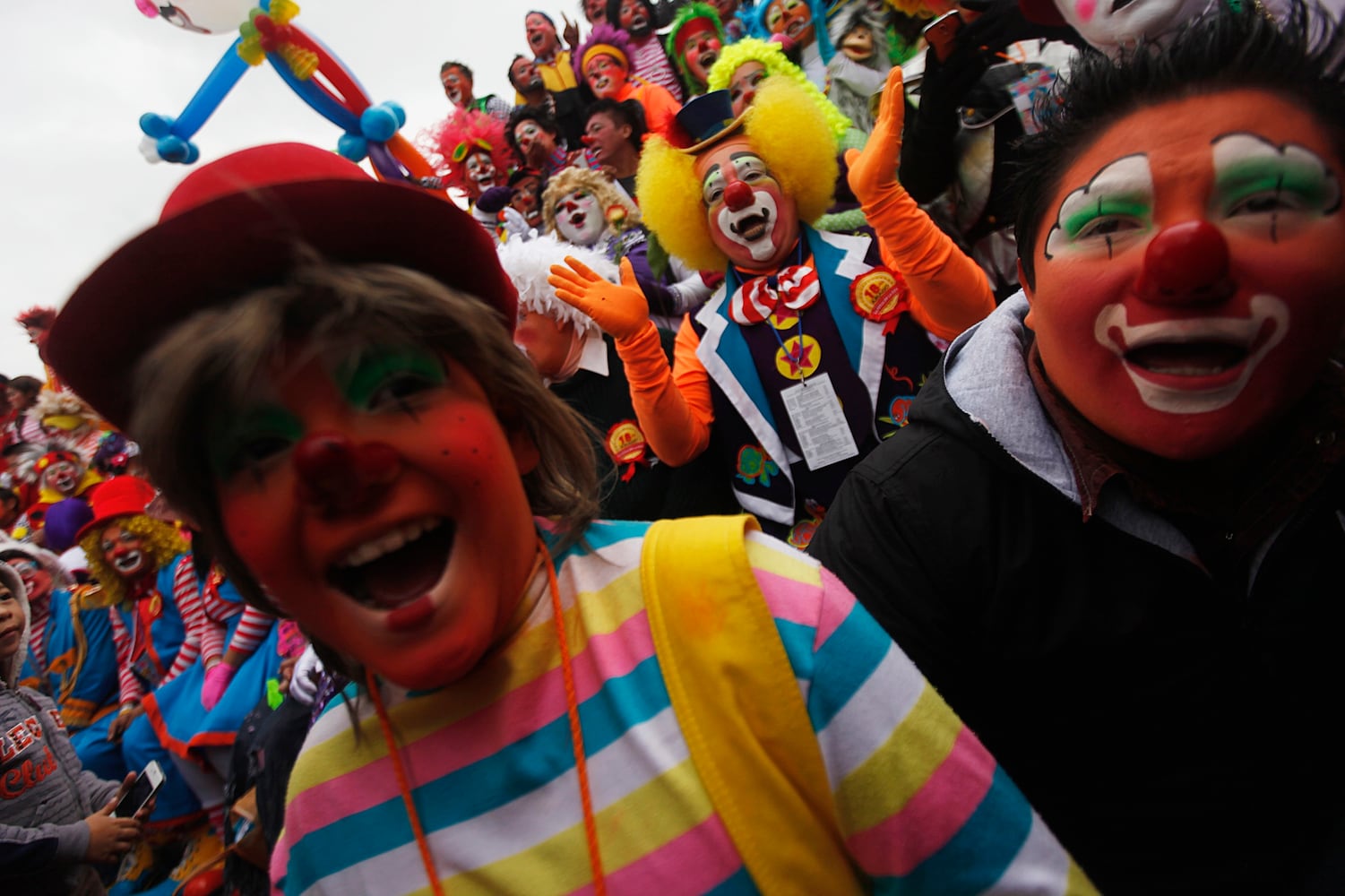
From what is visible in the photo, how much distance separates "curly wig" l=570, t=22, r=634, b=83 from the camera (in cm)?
575

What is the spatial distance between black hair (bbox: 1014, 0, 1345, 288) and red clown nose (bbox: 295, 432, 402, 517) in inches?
41.4

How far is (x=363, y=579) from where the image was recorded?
2.65ft

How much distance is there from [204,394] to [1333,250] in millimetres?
1377

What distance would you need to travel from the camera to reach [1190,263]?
0.85 m

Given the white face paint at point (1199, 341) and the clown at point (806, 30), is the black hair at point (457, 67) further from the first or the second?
the white face paint at point (1199, 341)

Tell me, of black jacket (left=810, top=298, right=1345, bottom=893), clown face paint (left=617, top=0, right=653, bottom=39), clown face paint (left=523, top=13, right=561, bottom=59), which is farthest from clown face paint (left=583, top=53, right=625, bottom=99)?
black jacket (left=810, top=298, right=1345, bottom=893)

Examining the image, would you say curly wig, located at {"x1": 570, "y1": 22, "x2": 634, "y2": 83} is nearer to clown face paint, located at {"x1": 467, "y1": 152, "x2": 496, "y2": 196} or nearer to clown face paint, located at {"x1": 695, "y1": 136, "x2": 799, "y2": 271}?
clown face paint, located at {"x1": 467, "y1": 152, "x2": 496, "y2": 196}

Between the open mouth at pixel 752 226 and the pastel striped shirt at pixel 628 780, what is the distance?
168 cm

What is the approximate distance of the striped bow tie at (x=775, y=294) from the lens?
226 centimetres

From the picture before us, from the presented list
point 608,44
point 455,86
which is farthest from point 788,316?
point 455,86

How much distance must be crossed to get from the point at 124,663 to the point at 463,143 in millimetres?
4558

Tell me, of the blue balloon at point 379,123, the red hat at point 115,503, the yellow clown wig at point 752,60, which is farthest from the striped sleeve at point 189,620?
the yellow clown wig at point 752,60

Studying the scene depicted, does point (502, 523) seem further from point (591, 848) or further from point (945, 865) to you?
point (945, 865)

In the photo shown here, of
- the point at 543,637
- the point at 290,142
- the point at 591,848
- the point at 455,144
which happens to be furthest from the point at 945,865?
the point at 455,144
